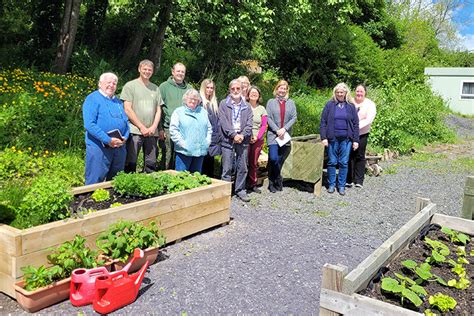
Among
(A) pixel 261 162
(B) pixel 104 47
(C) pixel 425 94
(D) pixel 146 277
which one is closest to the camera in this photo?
(D) pixel 146 277

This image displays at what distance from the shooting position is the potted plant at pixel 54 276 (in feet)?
11.0

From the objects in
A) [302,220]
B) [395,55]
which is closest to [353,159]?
[302,220]

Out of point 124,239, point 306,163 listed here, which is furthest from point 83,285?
point 306,163

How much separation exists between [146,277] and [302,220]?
8.96 feet

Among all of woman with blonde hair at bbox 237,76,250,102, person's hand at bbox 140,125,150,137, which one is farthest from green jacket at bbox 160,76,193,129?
woman with blonde hair at bbox 237,76,250,102

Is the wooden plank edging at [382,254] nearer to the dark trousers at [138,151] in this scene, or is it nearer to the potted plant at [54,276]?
the potted plant at [54,276]

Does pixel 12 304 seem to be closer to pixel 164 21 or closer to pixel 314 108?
pixel 164 21

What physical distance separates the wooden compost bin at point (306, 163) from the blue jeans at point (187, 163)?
2100 millimetres

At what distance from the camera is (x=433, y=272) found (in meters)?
3.74

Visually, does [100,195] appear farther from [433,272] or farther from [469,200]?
[469,200]

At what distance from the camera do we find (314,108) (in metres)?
14.0

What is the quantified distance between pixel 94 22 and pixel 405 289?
1294 cm

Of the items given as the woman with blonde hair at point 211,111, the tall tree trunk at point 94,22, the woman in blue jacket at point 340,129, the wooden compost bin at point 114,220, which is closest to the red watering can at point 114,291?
the wooden compost bin at point 114,220

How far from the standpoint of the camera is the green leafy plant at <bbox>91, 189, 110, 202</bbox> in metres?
4.64
